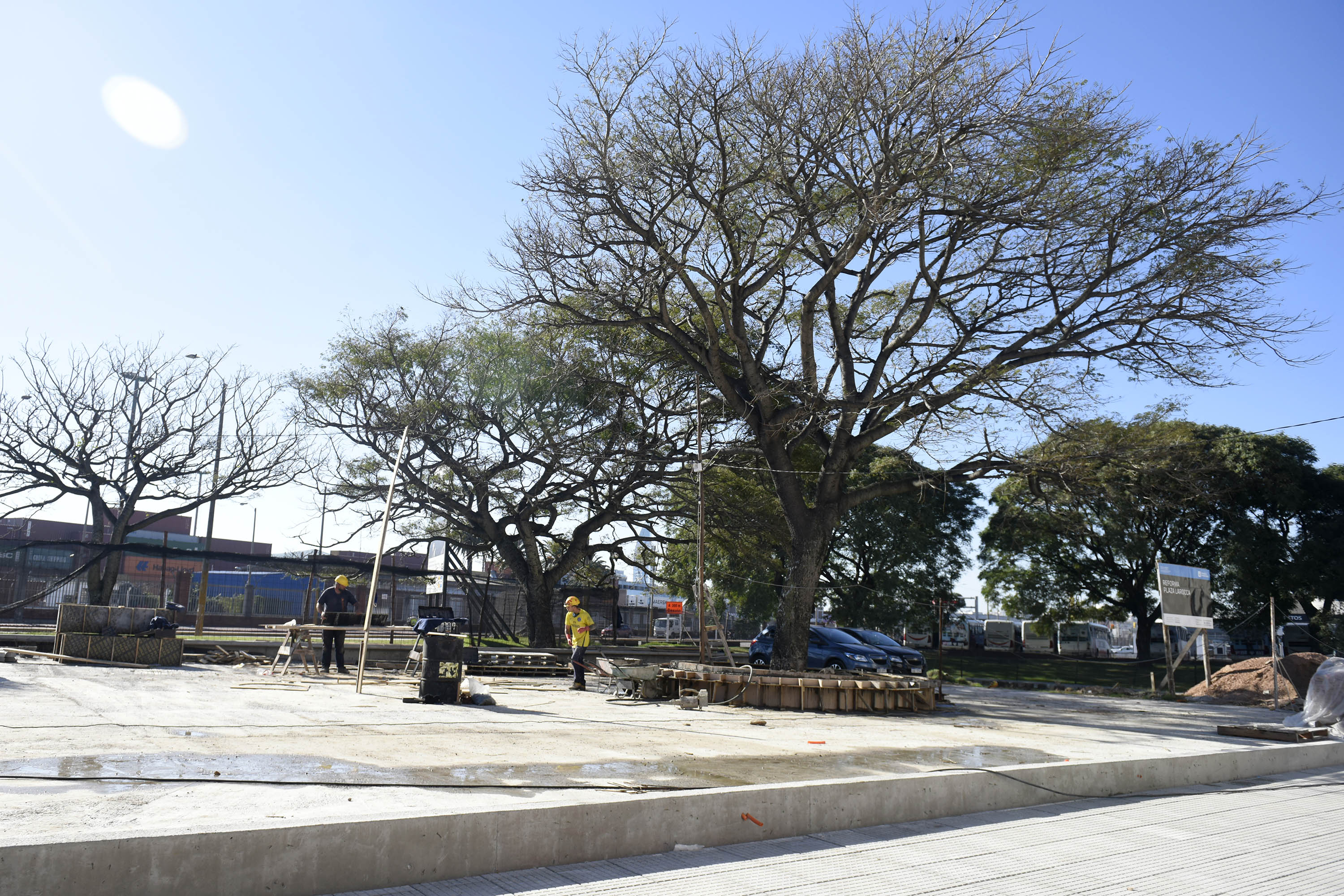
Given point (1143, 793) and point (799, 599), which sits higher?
point (799, 599)

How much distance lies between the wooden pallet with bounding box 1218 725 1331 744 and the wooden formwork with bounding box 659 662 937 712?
495cm

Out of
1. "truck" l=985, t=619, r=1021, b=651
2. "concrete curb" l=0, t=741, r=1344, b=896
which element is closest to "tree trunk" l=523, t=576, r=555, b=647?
"concrete curb" l=0, t=741, r=1344, b=896

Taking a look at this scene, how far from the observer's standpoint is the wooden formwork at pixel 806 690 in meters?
16.0

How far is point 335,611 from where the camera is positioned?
17203mm

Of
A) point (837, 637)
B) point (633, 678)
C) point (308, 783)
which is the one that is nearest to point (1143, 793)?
point (308, 783)

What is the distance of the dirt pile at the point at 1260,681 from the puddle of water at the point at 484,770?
16.4m

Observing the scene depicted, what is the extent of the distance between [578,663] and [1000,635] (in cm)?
4591

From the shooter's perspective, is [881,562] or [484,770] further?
[881,562]

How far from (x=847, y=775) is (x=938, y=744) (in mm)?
3776

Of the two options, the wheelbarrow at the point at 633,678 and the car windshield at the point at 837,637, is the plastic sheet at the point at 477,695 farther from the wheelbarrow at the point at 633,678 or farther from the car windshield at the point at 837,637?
the car windshield at the point at 837,637

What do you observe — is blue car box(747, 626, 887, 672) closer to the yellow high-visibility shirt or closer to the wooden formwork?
the wooden formwork

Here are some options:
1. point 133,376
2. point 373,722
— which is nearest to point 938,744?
point 373,722

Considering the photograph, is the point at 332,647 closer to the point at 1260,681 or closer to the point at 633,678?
the point at 633,678

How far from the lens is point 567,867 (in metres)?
5.27
